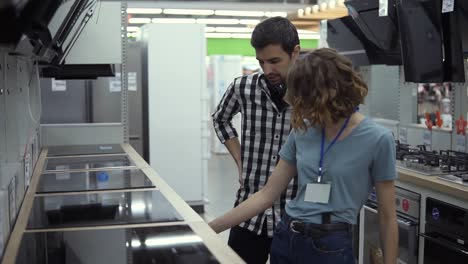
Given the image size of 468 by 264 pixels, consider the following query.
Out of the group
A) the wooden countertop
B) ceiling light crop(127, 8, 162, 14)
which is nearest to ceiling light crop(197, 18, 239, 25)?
ceiling light crop(127, 8, 162, 14)

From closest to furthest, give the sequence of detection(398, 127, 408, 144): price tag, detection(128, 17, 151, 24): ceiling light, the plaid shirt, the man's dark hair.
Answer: the man's dark hair, the plaid shirt, detection(398, 127, 408, 144): price tag, detection(128, 17, 151, 24): ceiling light

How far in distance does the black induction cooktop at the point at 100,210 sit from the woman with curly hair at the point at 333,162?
2.07 ft

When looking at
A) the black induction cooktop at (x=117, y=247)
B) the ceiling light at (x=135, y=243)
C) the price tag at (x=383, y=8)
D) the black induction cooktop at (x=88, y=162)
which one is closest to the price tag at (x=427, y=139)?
the price tag at (x=383, y=8)

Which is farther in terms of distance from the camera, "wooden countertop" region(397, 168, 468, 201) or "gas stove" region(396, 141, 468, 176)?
"gas stove" region(396, 141, 468, 176)

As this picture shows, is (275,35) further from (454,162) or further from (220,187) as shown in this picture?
(220,187)

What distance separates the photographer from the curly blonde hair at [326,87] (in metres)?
1.58

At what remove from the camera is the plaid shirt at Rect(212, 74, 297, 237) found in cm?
217

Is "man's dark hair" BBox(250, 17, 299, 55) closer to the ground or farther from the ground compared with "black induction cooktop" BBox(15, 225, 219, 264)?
farther from the ground

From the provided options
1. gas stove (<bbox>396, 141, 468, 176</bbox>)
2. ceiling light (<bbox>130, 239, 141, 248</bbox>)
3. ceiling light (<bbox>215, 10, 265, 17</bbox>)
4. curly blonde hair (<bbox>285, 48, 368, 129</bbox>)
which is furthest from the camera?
ceiling light (<bbox>215, 10, 265, 17</bbox>)

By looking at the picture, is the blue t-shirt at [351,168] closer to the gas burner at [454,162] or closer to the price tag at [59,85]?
the gas burner at [454,162]

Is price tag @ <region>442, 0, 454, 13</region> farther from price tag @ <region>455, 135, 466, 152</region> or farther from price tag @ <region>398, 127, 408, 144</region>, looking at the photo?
price tag @ <region>398, 127, 408, 144</region>

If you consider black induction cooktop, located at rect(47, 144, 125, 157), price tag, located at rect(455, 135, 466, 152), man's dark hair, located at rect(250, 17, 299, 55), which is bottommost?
black induction cooktop, located at rect(47, 144, 125, 157)

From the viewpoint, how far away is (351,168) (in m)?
1.63

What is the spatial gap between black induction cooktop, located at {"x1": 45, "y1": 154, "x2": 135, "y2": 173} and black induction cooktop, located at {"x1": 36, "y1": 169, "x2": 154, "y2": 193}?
0.64 ft
